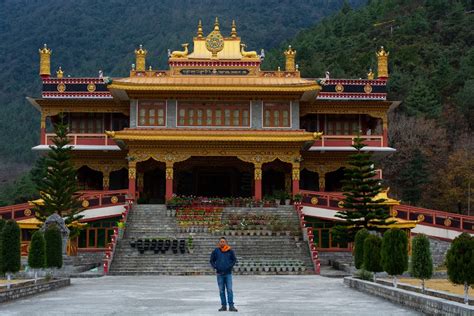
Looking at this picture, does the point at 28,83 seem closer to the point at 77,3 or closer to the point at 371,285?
the point at 77,3

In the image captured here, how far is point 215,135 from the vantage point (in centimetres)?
3834

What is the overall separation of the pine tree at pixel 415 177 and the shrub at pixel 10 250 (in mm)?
36759

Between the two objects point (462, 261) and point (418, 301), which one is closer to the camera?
point (462, 261)

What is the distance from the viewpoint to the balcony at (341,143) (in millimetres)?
41906

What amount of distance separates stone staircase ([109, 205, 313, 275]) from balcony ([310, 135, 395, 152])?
8.02 m

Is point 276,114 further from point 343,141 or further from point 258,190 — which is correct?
point 343,141

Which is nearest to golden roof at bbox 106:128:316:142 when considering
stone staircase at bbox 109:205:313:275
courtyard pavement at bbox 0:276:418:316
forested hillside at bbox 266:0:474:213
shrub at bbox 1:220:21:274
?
stone staircase at bbox 109:205:313:275

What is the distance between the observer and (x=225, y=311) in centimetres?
1522

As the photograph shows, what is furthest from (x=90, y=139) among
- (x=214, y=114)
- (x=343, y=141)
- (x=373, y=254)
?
(x=373, y=254)

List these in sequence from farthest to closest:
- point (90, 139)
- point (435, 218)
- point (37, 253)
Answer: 1. point (90, 139)
2. point (435, 218)
3. point (37, 253)

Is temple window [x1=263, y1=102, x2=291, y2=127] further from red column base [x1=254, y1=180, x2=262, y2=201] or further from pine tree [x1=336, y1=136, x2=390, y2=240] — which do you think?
pine tree [x1=336, y1=136, x2=390, y2=240]

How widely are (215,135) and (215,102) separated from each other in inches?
95.6

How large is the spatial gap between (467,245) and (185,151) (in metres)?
24.8

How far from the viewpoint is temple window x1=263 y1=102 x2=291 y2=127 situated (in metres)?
39.7
